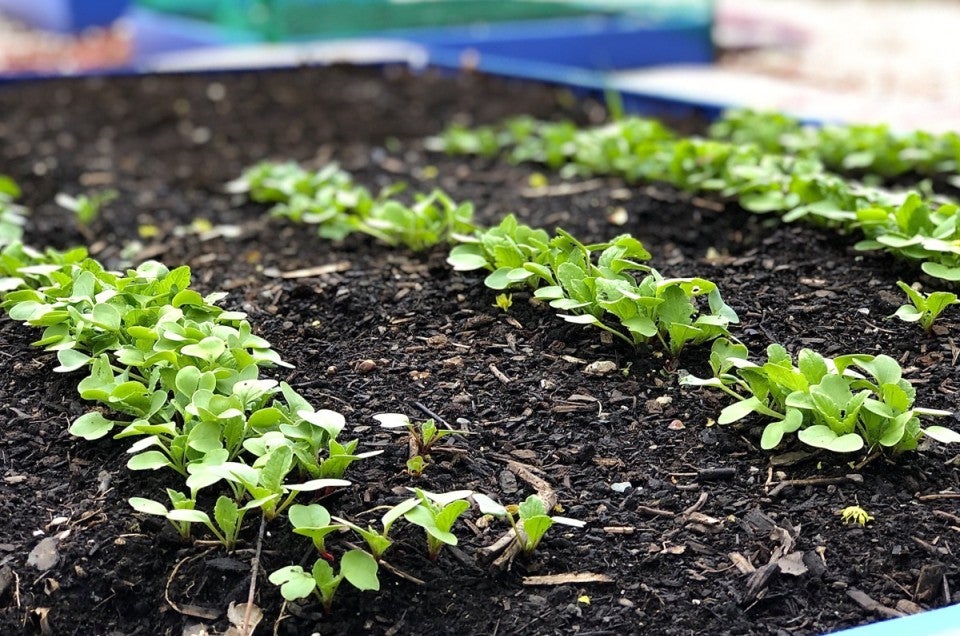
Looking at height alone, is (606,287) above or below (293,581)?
above

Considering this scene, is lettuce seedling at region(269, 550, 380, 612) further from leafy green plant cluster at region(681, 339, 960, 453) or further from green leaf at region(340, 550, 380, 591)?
leafy green plant cluster at region(681, 339, 960, 453)

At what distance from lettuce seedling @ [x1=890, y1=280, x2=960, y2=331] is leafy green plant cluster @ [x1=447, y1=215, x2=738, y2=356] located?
337 mm

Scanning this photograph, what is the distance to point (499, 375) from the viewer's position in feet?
6.19

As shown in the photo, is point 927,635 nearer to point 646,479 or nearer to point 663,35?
point 646,479

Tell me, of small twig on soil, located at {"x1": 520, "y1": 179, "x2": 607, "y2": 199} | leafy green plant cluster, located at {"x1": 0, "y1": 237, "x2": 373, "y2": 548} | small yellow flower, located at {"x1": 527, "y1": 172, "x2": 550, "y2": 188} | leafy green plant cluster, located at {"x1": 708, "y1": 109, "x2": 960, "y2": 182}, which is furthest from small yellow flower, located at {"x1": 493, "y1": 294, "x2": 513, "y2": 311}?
leafy green plant cluster, located at {"x1": 708, "y1": 109, "x2": 960, "y2": 182}

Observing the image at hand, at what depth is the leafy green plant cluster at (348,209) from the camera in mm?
2439

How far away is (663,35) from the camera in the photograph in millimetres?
6523

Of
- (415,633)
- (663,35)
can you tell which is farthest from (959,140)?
(663,35)

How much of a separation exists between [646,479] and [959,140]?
6.62 feet

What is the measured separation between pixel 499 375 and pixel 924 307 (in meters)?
0.82

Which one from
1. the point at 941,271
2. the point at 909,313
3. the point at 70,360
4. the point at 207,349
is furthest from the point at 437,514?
the point at 941,271

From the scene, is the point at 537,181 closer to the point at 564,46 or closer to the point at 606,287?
the point at 606,287

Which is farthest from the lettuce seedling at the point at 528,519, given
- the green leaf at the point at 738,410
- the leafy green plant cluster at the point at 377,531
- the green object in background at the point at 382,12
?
the green object in background at the point at 382,12

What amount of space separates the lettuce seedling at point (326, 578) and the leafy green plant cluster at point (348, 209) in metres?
0.99
